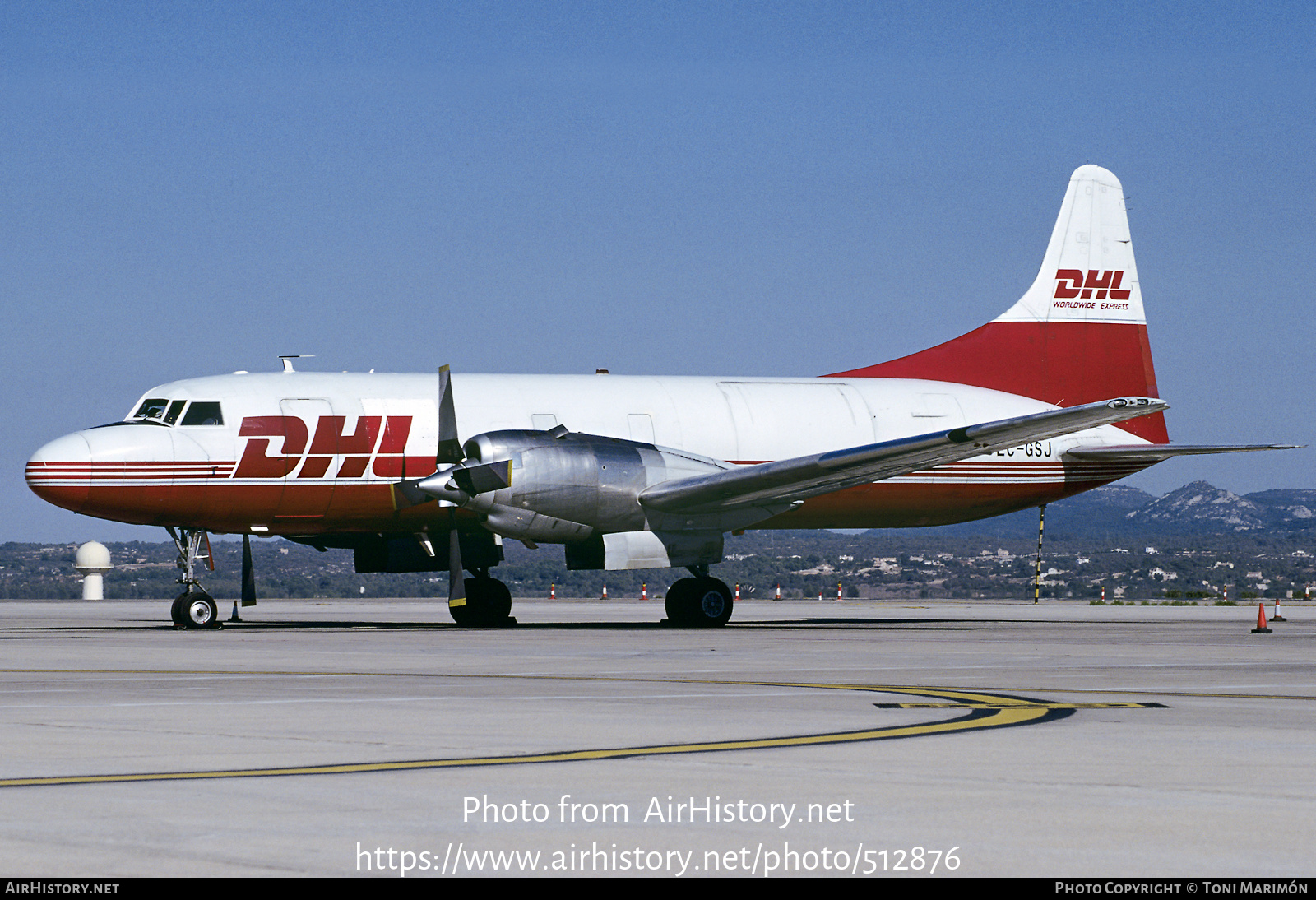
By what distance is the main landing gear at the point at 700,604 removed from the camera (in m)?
30.4

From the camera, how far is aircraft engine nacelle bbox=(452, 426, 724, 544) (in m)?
27.3

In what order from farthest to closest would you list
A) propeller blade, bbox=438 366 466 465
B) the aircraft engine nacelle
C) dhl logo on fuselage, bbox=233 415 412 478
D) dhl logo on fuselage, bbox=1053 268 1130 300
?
dhl logo on fuselage, bbox=1053 268 1130 300 → dhl logo on fuselage, bbox=233 415 412 478 → propeller blade, bbox=438 366 466 465 → the aircraft engine nacelle

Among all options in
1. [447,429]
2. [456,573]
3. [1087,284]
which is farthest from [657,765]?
[1087,284]

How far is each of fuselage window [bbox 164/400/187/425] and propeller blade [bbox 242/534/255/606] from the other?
161 inches

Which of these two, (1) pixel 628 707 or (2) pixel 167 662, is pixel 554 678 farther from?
(2) pixel 167 662

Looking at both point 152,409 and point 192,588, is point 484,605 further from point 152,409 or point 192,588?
point 152,409

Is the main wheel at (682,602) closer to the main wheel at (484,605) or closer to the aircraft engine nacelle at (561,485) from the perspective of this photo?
the aircraft engine nacelle at (561,485)

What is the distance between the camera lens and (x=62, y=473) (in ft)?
92.8

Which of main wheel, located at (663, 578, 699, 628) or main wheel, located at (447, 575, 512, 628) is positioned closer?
main wheel, located at (663, 578, 699, 628)

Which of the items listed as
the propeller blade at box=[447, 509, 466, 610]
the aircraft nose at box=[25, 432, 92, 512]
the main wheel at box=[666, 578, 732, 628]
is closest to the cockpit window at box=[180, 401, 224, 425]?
the aircraft nose at box=[25, 432, 92, 512]

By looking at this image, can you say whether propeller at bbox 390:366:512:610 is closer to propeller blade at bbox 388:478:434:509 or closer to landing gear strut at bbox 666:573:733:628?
A: propeller blade at bbox 388:478:434:509

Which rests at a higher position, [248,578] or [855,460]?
[855,460]

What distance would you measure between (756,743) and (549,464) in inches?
669

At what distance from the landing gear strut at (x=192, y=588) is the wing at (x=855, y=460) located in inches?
318
